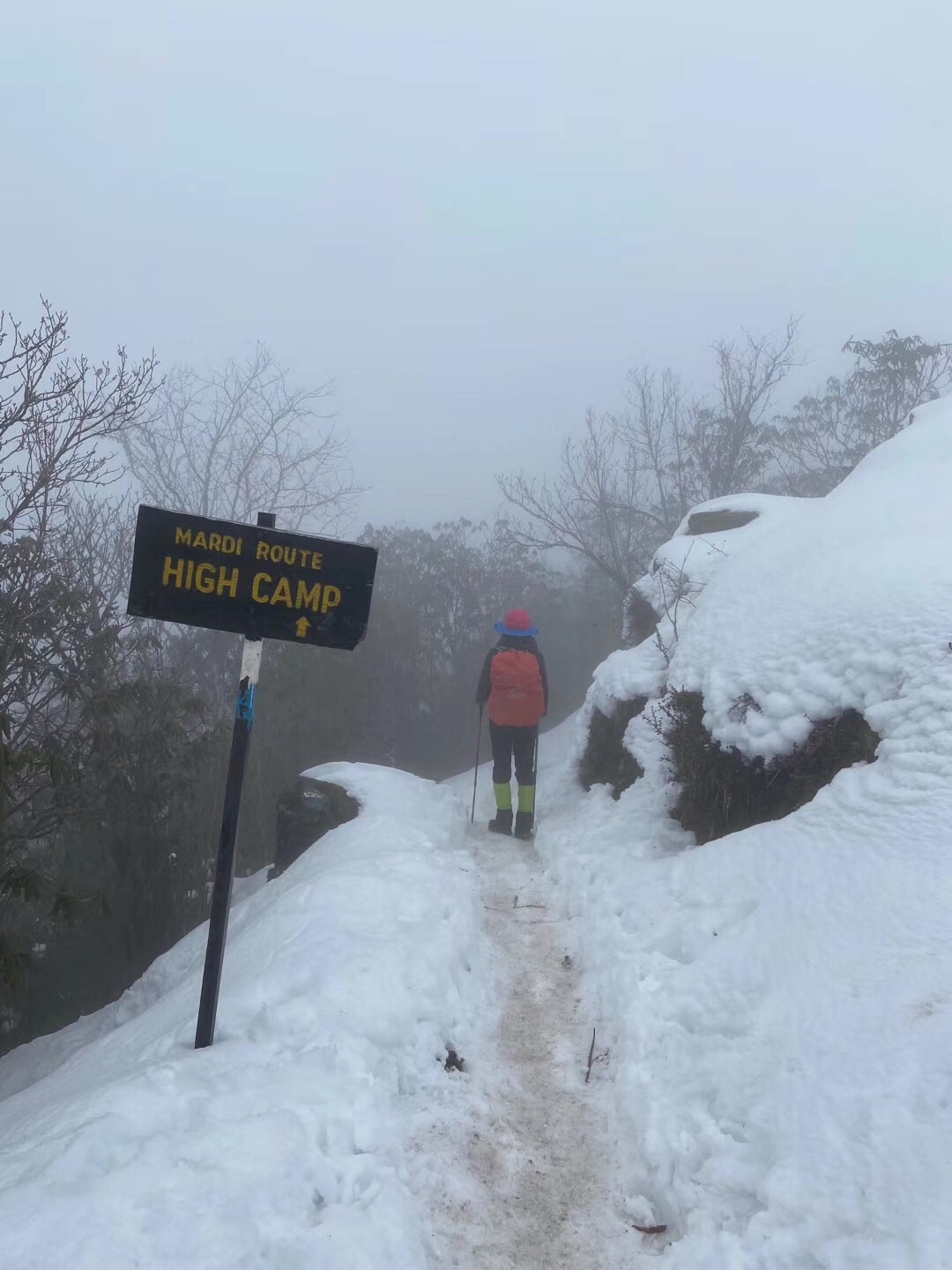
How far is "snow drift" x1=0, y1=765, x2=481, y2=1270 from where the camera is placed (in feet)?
8.23

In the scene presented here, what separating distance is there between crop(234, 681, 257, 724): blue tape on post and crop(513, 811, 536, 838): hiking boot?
4.72 metres

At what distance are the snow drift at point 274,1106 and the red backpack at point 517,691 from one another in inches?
96.5

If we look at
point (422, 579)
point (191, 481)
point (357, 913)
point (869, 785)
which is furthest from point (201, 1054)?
point (191, 481)

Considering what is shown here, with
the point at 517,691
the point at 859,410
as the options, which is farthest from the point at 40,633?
the point at 859,410

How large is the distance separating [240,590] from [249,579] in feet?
0.20

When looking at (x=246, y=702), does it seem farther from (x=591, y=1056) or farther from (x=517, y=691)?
(x=517, y=691)

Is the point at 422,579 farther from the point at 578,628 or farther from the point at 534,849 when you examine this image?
the point at 534,849

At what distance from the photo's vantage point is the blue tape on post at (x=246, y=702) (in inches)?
136

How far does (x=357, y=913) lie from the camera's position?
4910 millimetres

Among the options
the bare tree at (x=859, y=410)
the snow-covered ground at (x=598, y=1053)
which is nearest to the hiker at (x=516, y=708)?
the snow-covered ground at (x=598, y=1053)

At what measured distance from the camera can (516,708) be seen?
25.7 feet

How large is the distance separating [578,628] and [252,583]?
23.0 meters

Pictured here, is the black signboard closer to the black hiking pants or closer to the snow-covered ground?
the snow-covered ground

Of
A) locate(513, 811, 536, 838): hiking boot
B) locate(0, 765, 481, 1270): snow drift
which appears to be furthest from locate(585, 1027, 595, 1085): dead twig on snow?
locate(513, 811, 536, 838): hiking boot
